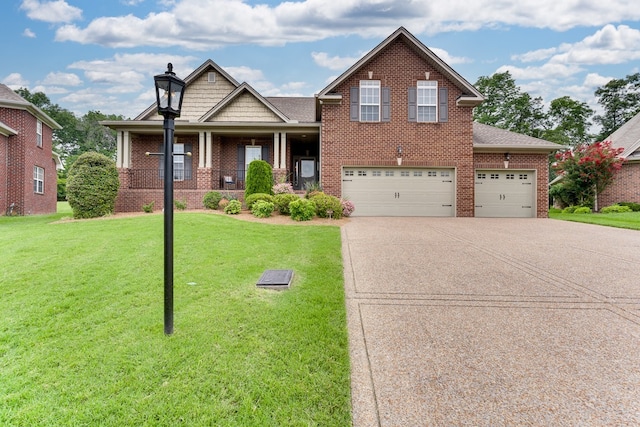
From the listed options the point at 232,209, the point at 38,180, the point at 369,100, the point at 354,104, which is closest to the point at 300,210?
the point at 232,209

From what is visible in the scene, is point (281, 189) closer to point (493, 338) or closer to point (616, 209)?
point (493, 338)

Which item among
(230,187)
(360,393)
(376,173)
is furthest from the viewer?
(230,187)

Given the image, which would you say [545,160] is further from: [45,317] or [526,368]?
[45,317]

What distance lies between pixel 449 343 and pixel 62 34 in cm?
2690

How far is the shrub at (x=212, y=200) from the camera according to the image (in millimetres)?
13172

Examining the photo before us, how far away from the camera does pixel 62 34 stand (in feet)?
65.2

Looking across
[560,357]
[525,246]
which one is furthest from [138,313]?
[525,246]

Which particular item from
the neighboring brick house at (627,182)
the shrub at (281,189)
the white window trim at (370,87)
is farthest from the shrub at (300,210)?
the neighboring brick house at (627,182)

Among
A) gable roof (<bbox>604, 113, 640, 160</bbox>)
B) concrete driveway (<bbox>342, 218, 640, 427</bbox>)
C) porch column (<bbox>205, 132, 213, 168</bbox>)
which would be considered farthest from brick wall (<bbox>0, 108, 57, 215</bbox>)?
gable roof (<bbox>604, 113, 640, 160</bbox>)

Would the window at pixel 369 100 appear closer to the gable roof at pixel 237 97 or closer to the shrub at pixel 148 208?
the gable roof at pixel 237 97

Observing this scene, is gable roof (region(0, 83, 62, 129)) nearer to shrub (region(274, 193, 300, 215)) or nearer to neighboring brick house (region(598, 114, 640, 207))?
shrub (region(274, 193, 300, 215))

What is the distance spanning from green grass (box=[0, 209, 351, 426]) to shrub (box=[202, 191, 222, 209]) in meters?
7.42

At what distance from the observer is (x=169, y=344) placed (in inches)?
→ 112

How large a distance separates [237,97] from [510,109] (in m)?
31.4
